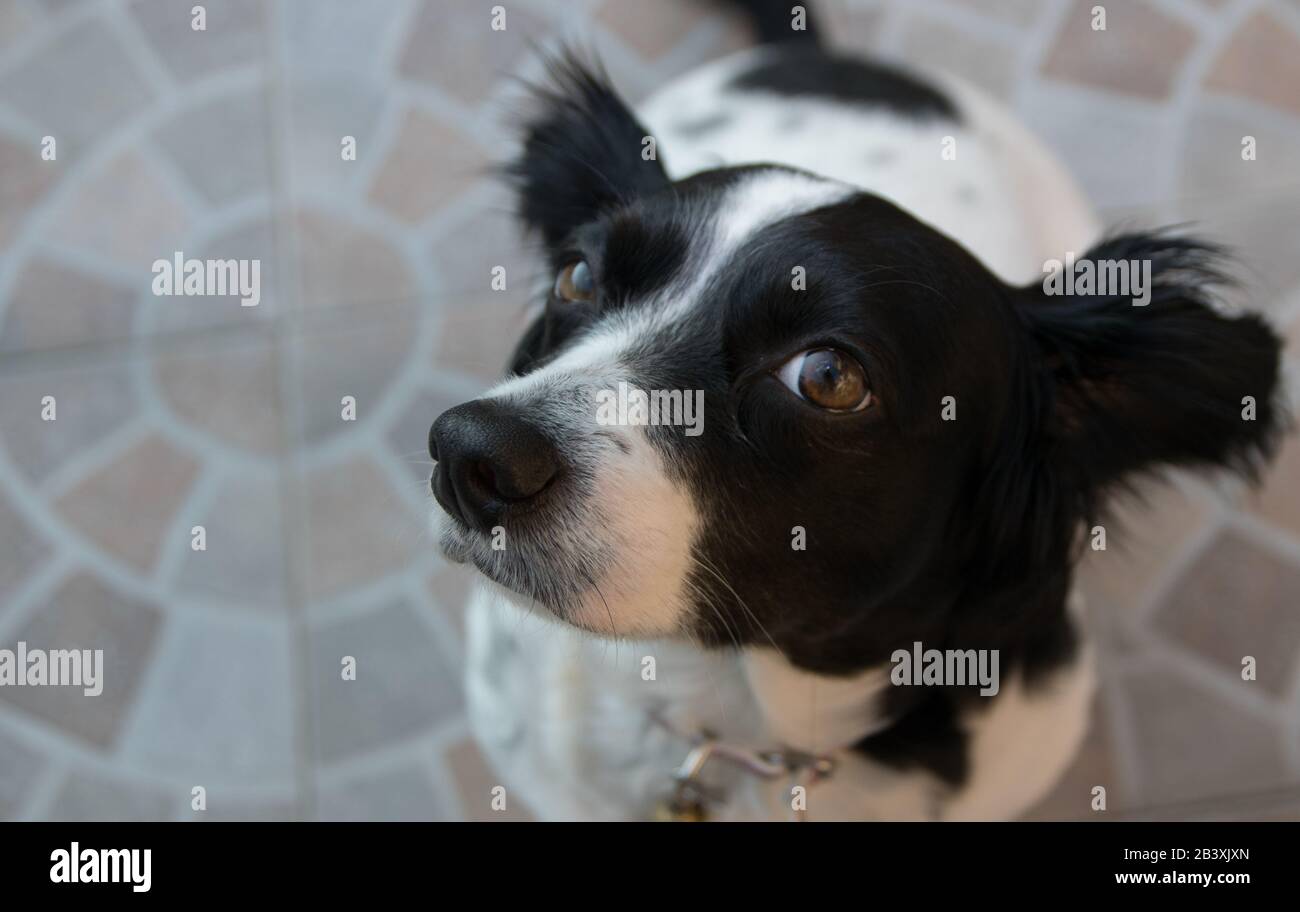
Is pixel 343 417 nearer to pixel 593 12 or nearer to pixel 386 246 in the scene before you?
pixel 386 246

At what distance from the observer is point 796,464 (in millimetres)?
1536

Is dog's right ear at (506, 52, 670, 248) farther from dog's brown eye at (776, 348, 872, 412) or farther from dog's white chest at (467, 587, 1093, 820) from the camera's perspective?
dog's white chest at (467, 587, 1093, 820)

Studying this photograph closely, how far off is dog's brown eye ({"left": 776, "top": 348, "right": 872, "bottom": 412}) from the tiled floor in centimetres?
132

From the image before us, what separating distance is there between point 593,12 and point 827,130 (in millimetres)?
1122

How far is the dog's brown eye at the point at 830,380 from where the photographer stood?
151 cm

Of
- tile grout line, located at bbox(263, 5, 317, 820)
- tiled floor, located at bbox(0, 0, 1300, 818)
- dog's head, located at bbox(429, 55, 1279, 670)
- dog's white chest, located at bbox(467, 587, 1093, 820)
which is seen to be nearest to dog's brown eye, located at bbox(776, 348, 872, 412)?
dog's head, located at bbox(429, 55, 1279, 670)

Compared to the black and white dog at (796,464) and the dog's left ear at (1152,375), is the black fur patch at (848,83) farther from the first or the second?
the dog's left ear at (1152,375)

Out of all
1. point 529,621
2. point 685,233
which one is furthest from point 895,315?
point 529,621

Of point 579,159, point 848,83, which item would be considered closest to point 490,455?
point 579,159

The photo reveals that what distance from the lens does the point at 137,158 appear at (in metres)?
3.06

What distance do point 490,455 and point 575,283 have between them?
399mm

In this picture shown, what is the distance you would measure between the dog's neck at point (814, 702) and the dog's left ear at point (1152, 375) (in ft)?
1.41

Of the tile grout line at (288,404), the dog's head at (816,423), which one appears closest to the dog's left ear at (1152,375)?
the dog's head at (816,423)

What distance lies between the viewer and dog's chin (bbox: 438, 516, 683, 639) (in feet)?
5.01
